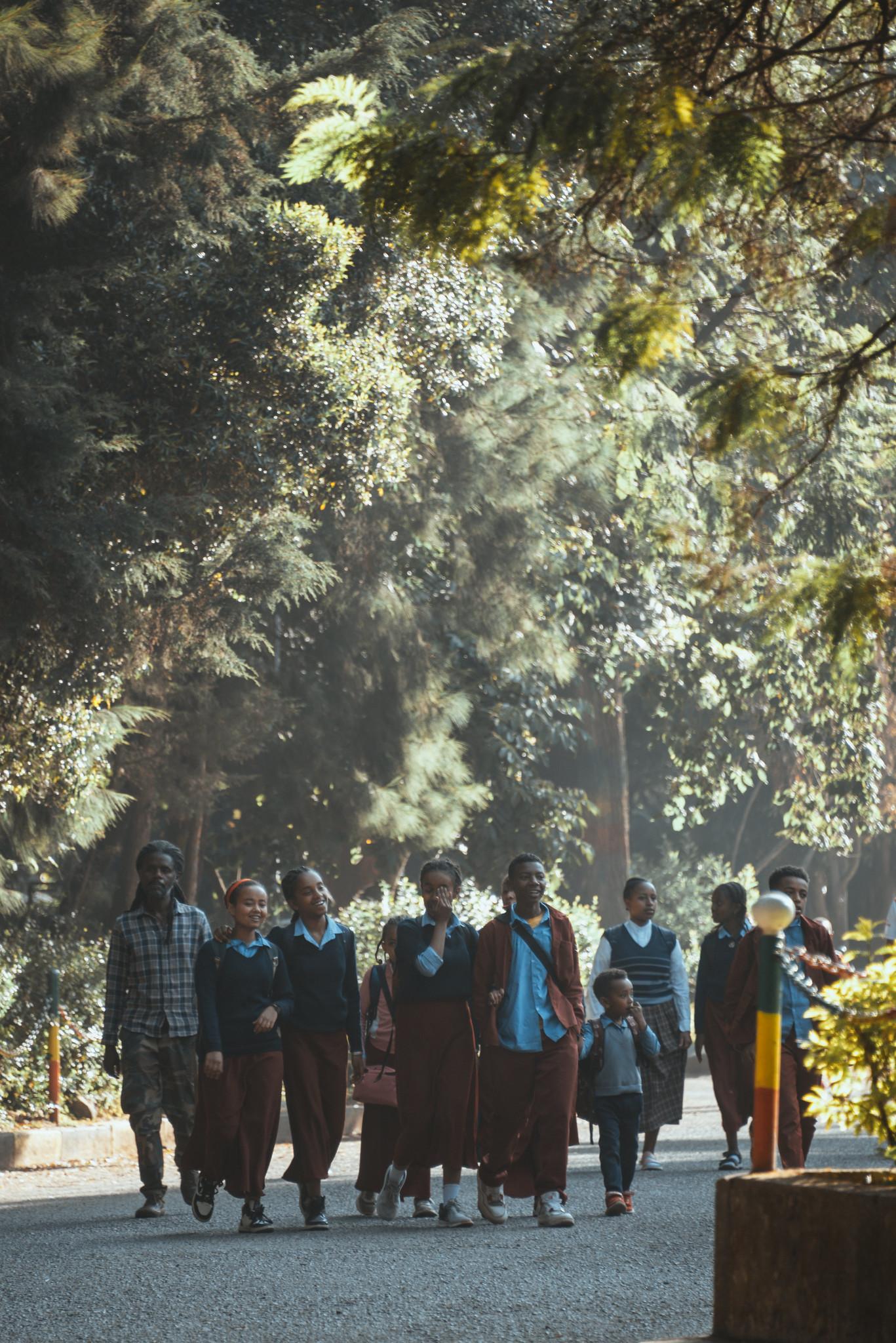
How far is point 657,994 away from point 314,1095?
133 inches

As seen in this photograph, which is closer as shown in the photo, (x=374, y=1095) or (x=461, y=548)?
(x=374, y=1095)

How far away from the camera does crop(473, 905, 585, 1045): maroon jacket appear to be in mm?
9531

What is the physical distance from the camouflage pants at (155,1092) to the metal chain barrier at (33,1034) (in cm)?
439

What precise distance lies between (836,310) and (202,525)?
1204 centimetres

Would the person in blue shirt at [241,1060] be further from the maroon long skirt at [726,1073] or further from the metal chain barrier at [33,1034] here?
the metal chain barrier at [33,1034]

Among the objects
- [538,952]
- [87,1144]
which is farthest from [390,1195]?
[87,1144]

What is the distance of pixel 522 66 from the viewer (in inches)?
241

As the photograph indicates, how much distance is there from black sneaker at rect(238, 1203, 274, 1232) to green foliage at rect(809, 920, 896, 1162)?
15.0 feet

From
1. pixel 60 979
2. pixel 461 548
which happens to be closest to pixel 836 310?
pixel 461 548

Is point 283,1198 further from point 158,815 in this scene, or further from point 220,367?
point 158,815

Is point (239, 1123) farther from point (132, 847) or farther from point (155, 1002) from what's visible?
point (132, 847)

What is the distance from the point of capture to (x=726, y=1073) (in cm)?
1193

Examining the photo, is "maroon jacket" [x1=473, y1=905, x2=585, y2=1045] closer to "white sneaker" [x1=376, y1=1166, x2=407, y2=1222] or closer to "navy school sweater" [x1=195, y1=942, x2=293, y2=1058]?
"white sneaker" [x1=376, y1=1166, x2=407, y2=1222]

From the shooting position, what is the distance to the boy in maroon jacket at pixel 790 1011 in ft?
34.2
